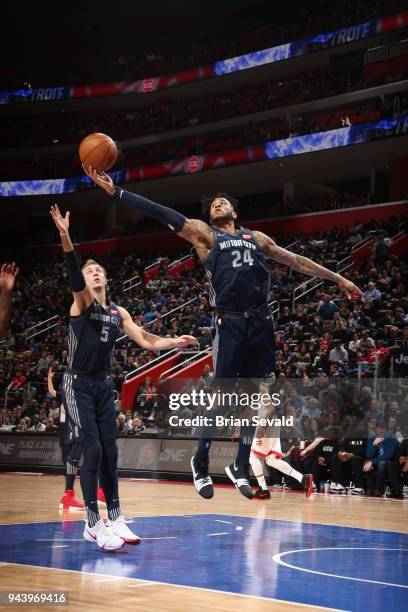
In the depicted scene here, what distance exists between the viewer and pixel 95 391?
25.3 ft

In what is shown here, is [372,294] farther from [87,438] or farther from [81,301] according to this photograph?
[87,438]

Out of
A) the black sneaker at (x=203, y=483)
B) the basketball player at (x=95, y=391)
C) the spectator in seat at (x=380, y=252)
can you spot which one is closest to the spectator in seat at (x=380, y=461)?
the basketball player at (x=95, y=391)

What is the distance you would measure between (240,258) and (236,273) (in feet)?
0.46

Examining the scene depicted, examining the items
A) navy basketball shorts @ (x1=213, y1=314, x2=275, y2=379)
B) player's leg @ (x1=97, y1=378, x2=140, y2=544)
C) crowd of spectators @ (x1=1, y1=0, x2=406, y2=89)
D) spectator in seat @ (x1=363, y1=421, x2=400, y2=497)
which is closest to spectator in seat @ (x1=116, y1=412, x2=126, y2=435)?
spectator in seat @ (x1=363, y1=421, x2=400, y2=497)

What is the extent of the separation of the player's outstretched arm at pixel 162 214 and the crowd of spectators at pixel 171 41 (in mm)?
28255

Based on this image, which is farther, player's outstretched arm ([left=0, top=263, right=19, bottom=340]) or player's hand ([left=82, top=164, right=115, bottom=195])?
player's hand ([left=82, top=164, right=115, bottom=195])

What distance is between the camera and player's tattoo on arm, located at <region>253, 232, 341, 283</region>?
7.33 metres

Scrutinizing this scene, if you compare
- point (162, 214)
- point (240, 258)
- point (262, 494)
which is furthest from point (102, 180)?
point (262, 494)

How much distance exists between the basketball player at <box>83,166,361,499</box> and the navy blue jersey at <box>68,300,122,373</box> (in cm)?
120

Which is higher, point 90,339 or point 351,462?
point 90,339

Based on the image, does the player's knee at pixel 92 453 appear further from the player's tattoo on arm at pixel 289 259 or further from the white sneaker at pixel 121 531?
the player's tattoo on arm at pixel 289 259

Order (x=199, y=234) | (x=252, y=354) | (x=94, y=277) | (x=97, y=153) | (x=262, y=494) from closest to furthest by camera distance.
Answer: (x=97, y=153), (x=199, y=234), (x=252, y=354), (x=94, y=277), (x=262, y=494)

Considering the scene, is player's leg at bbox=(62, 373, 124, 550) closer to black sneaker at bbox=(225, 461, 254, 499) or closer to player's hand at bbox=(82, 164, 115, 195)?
black sneaker at bbox=(225, 461, 254, 499)

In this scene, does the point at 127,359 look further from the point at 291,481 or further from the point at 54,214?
the point at 54,214
